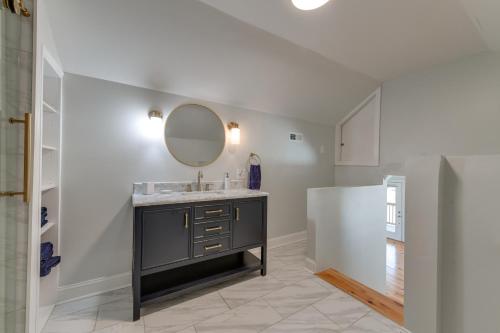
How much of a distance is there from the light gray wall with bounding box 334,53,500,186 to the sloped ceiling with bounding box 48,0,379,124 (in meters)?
0.78

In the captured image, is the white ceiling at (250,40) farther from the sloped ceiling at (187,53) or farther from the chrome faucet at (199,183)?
the chrome faucet at (199,183)

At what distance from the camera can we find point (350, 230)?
2777 mm

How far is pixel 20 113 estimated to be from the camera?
1148 millimetres

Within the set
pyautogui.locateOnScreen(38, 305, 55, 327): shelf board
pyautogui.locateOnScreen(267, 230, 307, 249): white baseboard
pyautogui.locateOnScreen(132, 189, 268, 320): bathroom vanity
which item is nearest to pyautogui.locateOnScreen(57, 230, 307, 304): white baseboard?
pyautogui.locateOnScreen(38, 305, 55, 327): shelf board

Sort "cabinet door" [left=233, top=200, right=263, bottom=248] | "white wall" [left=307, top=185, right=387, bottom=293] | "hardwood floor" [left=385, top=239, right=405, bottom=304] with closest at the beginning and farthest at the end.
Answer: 1. "cabinet door" [left=233, top=200, right=263, bottom=248]
2. "white wall" [left=307, top=185, right=387, bottom=293]
3. "hardwood floor" [left=385, top=239, right=405, bottom=304]

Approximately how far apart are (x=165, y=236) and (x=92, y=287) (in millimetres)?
972

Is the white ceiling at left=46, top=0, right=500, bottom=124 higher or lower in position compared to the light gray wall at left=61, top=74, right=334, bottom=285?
higher

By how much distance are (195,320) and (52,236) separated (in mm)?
1435

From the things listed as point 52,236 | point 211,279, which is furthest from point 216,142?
point 52,236

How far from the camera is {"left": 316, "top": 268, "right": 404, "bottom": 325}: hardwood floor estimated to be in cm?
168

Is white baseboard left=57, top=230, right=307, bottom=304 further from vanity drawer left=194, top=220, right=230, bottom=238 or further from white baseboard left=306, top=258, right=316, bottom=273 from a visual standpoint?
white baseboard left=306, top=258, right=316, bottom=273

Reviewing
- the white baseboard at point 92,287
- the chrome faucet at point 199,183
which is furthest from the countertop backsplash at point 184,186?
the white baseboard at point 92,287

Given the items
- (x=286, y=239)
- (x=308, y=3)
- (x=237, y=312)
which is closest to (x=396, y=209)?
(x=286, y=239)

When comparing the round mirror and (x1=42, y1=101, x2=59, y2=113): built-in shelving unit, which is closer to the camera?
(x1=42, y1=101, x2=59, y2=113): built-in shelving unit
